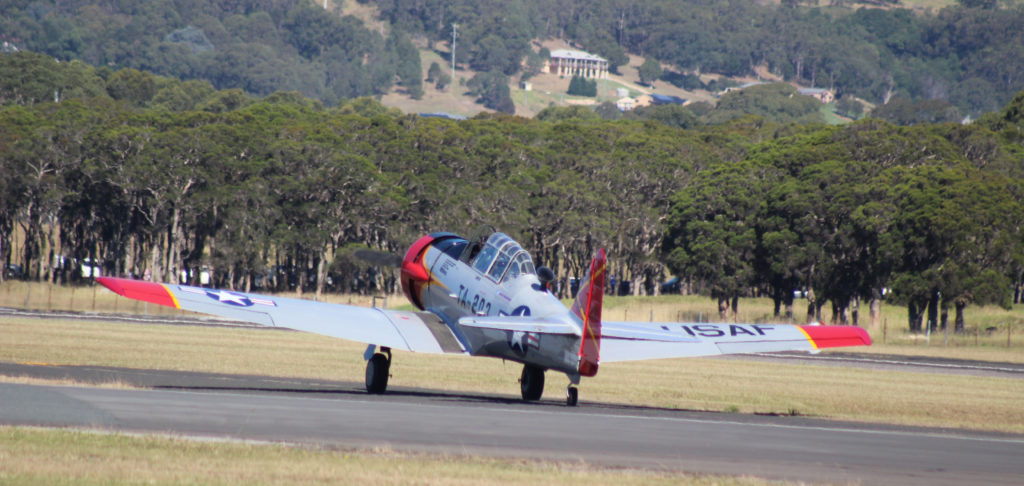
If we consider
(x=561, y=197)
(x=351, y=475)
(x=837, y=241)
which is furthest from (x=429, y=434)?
(x=561, y=197)

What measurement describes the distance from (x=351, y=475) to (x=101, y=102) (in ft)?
309

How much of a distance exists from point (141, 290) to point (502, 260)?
19.4 feet

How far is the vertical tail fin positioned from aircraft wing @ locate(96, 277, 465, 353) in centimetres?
302

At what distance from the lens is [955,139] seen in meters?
81.9

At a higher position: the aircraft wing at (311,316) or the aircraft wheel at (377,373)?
the aircraft wing at (311,316)

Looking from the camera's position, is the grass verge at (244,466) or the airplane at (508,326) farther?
the airplane at (508,326)

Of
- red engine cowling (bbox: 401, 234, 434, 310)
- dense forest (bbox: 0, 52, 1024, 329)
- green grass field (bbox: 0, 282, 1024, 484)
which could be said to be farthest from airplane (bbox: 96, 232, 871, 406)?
dense forest (bbox: 0, 52, 1024, 329)

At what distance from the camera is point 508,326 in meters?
17.8

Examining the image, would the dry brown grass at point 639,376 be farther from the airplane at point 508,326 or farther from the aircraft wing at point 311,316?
the aircraft wing at point 311,316

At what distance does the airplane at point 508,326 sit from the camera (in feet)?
59.3

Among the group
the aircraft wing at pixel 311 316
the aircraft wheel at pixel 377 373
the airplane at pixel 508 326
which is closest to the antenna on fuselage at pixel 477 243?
the airplane at pixel 508 326

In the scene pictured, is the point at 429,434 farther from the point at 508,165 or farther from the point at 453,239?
the point at 508,165

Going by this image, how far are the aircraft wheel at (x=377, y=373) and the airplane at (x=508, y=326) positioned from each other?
0.06ft

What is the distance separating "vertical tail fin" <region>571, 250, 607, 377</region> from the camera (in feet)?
58.1
